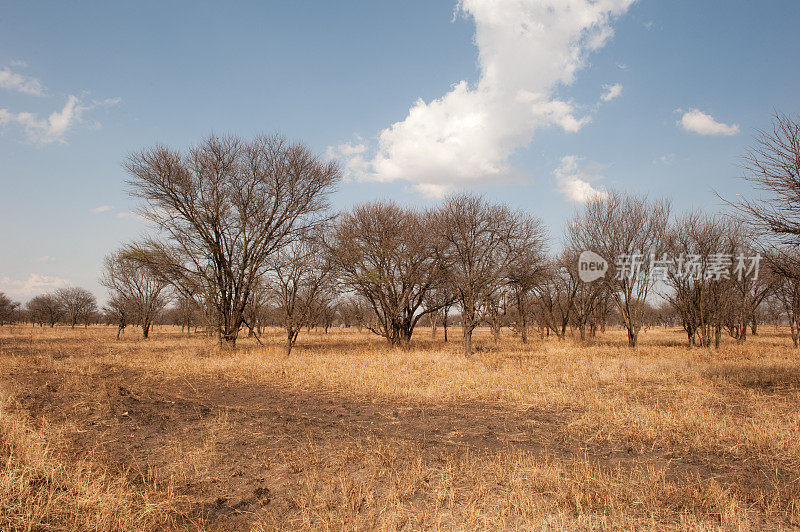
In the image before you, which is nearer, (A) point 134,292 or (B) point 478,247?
(B) point 478,247

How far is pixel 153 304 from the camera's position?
36250 mm

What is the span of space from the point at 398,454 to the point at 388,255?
16.4m

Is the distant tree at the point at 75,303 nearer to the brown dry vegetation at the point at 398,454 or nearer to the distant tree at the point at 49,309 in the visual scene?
the distant tree at the point at 49,309

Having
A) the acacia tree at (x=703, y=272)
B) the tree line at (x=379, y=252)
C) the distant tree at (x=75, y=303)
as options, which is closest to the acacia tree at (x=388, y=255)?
the tree line at (x=379, y=252)

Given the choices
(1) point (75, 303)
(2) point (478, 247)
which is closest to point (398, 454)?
(2) point (478, 247)

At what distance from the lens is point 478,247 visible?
64.1 feet

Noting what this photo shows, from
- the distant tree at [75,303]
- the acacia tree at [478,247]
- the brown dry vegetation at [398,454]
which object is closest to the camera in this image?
the brown dry vegetation at [398,454]

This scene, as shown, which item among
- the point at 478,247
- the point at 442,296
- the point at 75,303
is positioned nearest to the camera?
the point at 478,247

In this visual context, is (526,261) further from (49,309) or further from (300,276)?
(49,309)

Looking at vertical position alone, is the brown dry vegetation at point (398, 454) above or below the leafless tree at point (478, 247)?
below

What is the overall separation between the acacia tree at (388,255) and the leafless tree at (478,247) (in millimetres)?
2299

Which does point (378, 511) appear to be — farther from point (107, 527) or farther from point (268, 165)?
point (268, 165)

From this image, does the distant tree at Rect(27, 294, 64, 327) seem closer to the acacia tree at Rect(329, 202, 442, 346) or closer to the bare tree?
the bare tree

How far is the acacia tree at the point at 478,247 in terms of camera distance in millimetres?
19516
